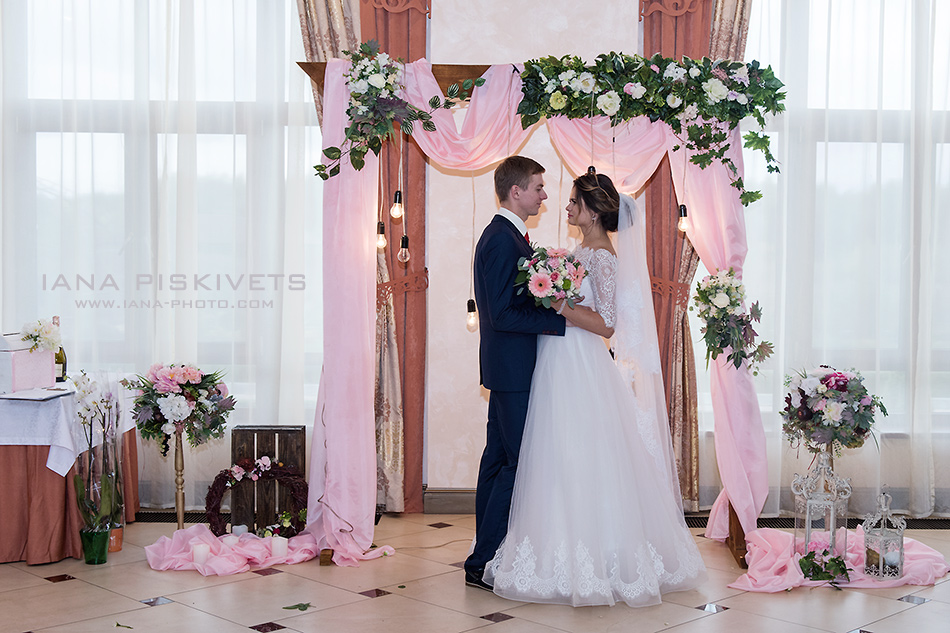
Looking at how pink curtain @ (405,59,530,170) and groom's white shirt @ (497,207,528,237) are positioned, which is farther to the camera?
pink curtain @ (405,59,530,170)

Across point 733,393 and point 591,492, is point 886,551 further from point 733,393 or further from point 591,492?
point 591,492

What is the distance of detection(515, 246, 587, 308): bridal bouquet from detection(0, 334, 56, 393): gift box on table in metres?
2.65

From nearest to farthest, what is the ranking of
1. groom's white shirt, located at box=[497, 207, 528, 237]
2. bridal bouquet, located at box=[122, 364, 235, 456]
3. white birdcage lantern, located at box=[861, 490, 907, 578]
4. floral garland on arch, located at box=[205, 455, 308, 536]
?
1. groom's white shirt, located at box=[497, 207, 528, 237]
2. white birdcage lantern, located at box=[861, 490, 907, 578]
3. bridal bouquet, located at box=[122, 364, 235, 456]
4. floral garland on arch, located at box=[205, 455, 308, 536]

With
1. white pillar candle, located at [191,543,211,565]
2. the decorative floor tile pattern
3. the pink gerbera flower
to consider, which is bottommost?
the decorative floor tile pattern

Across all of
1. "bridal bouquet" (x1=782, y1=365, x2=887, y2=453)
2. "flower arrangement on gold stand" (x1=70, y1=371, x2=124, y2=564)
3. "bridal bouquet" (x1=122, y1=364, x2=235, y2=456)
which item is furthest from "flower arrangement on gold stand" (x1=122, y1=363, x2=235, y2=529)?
"bridal bouquet" (x1=782, y1=365, x2=887, y2=453)

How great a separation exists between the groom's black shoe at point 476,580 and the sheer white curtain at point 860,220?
2.34m

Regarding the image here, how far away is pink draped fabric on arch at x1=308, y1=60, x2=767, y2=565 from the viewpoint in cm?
460

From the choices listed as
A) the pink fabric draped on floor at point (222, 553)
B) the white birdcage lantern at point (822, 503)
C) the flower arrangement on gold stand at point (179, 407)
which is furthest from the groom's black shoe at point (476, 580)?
the flower arrangement on gold stand at point (179, 407)

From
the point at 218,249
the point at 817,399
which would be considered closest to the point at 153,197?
the point at 218,249

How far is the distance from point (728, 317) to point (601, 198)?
0.97 meters

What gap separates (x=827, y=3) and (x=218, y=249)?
4299mm

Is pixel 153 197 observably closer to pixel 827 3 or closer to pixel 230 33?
pixel 230 33

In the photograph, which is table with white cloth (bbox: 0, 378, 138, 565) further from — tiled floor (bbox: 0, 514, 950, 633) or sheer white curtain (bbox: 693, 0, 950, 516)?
sheer white curtain (bbox: 693, 0, 950, 516)

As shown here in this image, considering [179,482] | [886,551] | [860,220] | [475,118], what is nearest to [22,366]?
[179,482]
